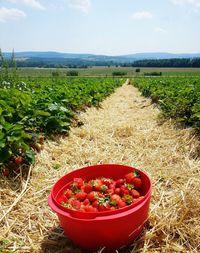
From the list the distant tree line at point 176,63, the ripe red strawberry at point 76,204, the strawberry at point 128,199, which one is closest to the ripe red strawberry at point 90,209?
the ripe red strawberry at point 76,204

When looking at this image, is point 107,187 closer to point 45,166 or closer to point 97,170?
point 97,170

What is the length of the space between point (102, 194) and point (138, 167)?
2.19 metres

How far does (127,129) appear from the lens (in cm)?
768

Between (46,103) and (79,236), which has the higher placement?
(46,103)

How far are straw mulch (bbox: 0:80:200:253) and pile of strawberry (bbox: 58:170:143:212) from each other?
43cm

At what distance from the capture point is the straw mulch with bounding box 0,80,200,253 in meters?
3.14

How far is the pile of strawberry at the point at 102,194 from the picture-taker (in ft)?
9.59

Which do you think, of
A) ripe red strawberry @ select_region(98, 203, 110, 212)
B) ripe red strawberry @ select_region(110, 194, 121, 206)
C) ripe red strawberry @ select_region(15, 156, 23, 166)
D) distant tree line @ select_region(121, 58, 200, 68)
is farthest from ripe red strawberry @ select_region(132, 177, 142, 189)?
distant tree line @ select_region(121, 58, 200, 68)

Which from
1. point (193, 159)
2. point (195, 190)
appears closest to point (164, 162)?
point (193, 159)

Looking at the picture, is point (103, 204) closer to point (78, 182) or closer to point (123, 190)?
point (123, 190)

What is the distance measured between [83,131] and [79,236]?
465cm

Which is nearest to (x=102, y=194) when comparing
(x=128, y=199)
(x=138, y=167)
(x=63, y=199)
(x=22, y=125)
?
(x=128, y=199)

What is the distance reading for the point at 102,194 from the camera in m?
3.14

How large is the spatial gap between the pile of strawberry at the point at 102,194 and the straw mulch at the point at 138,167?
1.41 ft
